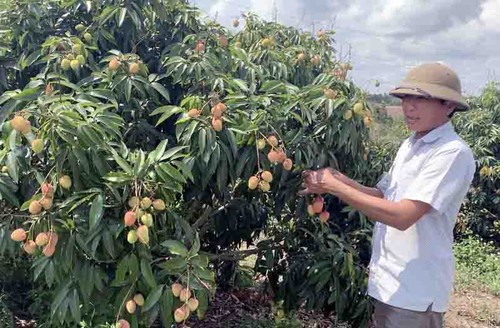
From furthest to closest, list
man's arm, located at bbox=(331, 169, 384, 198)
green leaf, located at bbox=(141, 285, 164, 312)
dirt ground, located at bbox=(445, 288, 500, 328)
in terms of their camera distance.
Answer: dirt ground, located at bbox=(445, 288, 500, 328) < man's arm, located at bbox=(331, 169, 384, 198) < green leaf, located at bbox=(141, 285, 164, 312)

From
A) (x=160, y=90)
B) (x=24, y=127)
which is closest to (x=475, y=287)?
(x=160, y=90)

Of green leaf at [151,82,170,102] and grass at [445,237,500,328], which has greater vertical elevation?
green leaf at [151,82,170,102]

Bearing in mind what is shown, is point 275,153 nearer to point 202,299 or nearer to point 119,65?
point 202,299

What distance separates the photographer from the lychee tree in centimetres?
184


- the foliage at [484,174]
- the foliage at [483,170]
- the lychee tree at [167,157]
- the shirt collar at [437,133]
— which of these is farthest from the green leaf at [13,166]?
the foliage at [484,174]

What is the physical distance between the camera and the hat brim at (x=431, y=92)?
6.32ft

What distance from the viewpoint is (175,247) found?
74.4 inches

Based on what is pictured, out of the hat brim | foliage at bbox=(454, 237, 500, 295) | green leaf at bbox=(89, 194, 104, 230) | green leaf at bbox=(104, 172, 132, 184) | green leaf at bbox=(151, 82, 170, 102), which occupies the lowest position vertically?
foliage at bbox=(454, 237, 500, 295)

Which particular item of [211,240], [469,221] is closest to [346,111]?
[211,240]

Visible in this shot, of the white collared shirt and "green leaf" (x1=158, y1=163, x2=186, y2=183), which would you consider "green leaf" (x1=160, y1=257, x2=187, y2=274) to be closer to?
"green leaf" (x1=158, y1=163, x2=186, y2=183)

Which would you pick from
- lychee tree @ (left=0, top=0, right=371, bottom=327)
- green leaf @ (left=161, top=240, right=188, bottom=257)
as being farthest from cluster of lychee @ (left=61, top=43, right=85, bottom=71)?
green leaf @ (left=161, top=240, right=188, bottom=257)

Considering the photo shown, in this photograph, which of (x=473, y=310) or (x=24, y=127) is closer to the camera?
(x=24, y=127)

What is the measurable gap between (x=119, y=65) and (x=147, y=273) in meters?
0.88

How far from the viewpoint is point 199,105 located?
223cm
